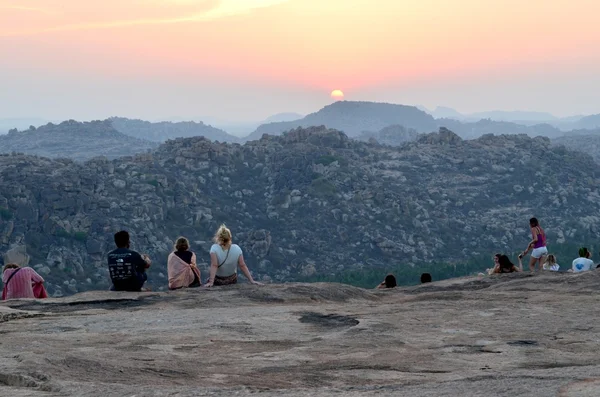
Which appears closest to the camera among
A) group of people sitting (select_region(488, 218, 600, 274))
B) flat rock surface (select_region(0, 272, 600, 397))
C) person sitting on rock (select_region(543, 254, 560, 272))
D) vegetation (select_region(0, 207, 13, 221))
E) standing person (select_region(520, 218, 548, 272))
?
flat rock surface (select_region(0, 272, 600, 397))

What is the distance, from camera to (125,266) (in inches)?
497

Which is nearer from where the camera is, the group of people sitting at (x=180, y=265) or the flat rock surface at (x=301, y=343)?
the flat rock surface at (x=301, y=343)

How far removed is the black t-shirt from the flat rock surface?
39 centimetres

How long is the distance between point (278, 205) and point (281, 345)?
6819 centimetres

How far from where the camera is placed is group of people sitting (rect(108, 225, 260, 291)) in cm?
1257

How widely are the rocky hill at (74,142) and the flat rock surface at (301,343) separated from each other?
117 m

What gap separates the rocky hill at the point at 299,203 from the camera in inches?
2502

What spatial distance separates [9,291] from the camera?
12742 mm

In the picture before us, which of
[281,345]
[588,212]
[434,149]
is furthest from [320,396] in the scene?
[434,149]

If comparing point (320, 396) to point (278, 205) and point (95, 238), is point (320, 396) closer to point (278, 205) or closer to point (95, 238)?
point (95, 238)

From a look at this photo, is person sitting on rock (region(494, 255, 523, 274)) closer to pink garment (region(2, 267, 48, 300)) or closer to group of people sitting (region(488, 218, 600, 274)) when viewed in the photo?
group of people sitting (region(488, 218, 600, 274))

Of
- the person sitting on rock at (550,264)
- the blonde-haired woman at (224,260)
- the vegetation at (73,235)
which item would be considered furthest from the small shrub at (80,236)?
the blonde-haired woman at (224,260)

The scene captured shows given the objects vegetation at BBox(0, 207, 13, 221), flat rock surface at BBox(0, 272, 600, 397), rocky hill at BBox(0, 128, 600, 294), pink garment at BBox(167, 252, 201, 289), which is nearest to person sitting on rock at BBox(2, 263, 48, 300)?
flat rock surface at BBox(0, 272, 600, 397)

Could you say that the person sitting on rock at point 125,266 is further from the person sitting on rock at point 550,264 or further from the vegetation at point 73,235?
the vegetation at point 73,235
